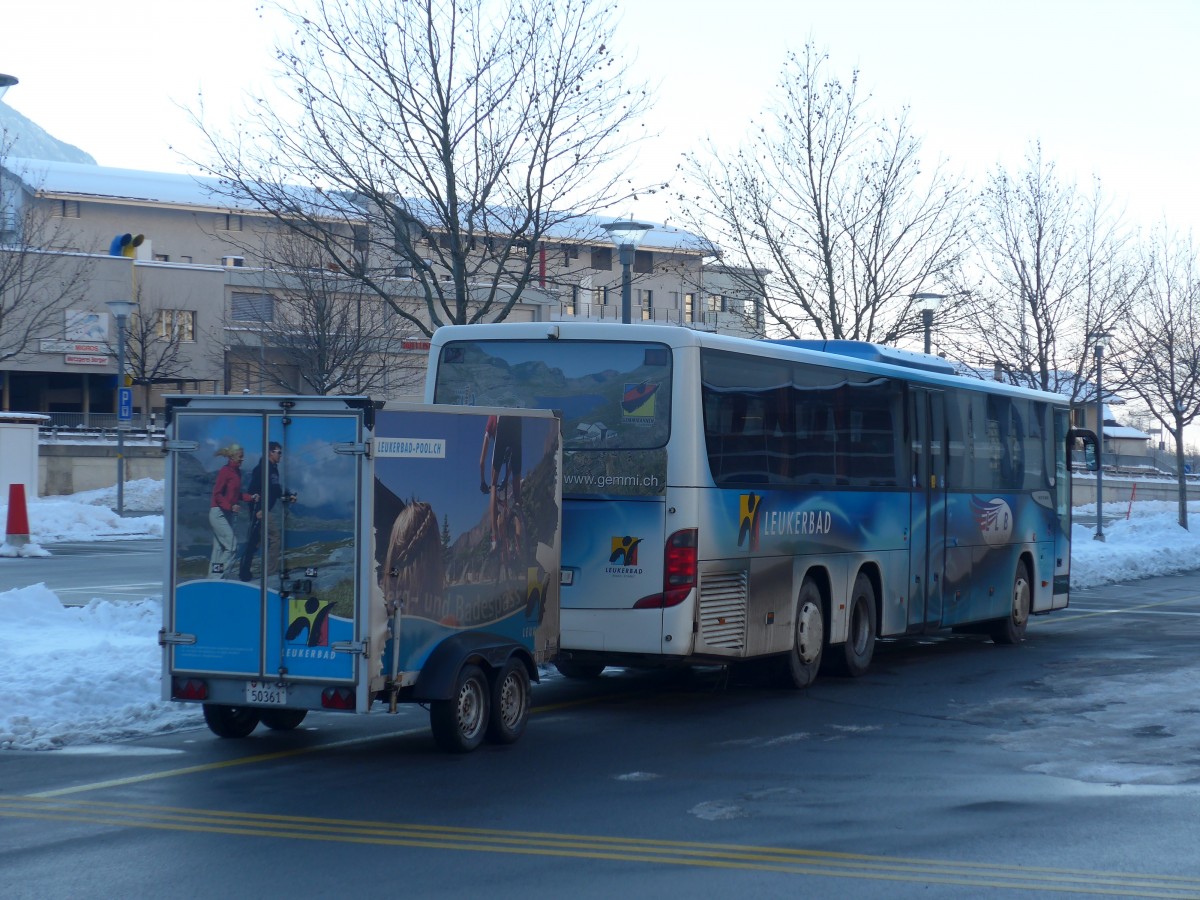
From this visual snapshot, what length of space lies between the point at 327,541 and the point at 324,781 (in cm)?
147

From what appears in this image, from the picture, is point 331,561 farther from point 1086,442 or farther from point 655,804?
point 1086,442

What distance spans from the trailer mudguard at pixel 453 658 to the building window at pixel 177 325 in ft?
213

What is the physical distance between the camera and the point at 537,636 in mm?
11094

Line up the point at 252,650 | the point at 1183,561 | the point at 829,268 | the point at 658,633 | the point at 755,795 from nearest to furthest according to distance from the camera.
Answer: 1. the point at 755,795
2. the point at 252,650
3. the point at 658,633
4. the point at 829,268
5. the point at 1183,561

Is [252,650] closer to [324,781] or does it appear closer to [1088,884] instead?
[324,781]

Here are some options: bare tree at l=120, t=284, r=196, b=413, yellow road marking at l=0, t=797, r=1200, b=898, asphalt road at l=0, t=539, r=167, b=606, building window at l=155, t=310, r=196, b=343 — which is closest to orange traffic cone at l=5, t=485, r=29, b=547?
asphalt road at l=0, t=539, r=167, b=606

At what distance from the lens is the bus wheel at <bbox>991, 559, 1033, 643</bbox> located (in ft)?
61.6

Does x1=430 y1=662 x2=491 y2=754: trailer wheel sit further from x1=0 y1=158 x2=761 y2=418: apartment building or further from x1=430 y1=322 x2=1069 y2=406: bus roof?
x1=0 y1=158 x2=761 y2=418: apartment building

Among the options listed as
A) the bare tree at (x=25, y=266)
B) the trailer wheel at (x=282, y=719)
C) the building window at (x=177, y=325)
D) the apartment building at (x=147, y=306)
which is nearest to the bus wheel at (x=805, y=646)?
the trailer wheel at (x=282, y=719)

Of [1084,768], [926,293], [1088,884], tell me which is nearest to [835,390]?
[1084,768]

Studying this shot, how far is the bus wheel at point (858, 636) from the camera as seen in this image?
14.8 metres

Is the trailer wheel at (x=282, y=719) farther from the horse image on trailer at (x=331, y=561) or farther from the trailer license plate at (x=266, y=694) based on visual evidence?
the trailer license plate at (x=266, y=694)

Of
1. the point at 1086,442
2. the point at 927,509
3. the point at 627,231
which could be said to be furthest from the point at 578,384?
the point at 1086,442

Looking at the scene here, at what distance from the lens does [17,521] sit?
2977 cm
